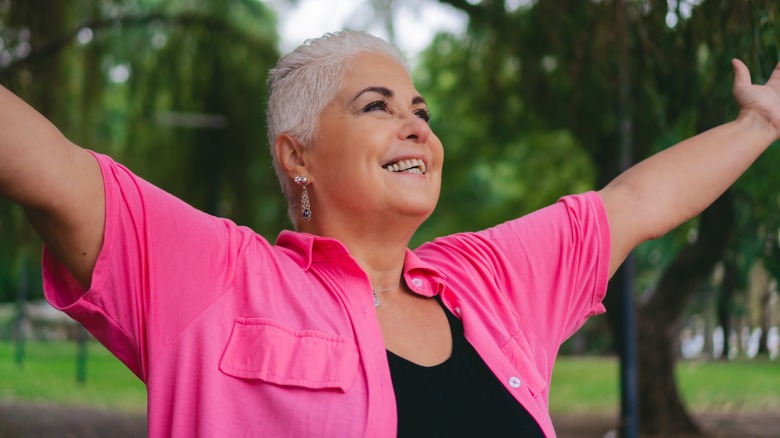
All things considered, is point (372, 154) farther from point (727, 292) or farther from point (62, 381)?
point (62, 381)

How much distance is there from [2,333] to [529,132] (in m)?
11.2

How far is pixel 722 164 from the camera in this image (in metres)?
2.01

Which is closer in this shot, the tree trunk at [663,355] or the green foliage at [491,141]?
the tree trunk at [663,355]

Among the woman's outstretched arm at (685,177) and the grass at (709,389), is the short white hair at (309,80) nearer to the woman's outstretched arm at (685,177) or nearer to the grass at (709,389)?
the woman's outstretched arm at (685,177)

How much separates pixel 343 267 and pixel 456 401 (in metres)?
0.34

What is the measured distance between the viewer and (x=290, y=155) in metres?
1.93

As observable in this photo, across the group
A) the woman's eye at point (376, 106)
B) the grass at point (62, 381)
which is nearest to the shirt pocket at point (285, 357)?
the woman's eye at point (376, 106)

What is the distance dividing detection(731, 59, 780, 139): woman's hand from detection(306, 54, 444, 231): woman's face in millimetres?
718

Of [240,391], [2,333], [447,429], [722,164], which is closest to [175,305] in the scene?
[240,391]

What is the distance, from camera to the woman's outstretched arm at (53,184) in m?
1.32

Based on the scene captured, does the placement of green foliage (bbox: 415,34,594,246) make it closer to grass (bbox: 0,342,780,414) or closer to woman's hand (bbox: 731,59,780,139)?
grass (bbox: 0,342,780,414)

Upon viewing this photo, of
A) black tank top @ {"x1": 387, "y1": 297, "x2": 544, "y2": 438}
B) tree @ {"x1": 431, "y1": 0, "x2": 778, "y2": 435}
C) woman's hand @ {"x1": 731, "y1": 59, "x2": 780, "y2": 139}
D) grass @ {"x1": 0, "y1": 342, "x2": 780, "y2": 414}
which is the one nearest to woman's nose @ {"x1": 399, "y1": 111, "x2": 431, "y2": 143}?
black tank top @ {"x1": 387, "y1": 297, "x2": 544, "y2": 438}

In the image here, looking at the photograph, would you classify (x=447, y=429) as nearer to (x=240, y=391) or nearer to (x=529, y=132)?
(x=240, y=391)

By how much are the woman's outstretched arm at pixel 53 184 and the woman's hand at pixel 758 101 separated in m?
1.41
